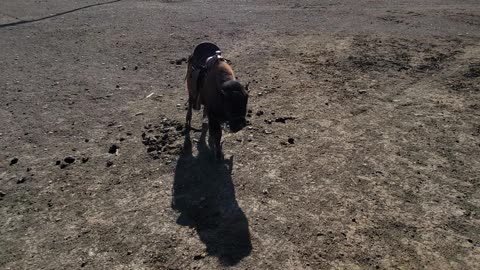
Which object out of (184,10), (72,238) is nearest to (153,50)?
(184,10)

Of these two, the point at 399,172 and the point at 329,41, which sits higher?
the point at 329,41

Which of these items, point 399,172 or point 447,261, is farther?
point 399,172

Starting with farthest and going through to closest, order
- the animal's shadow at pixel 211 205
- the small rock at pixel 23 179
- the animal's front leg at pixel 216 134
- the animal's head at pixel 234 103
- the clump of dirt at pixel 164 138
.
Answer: the clump of dirt at pixel 164 138 < the animal's front leg at pixel 216 134 < the small rock at pixel 23 179 < the animal's head at pixel 234 103 < the animal's shadow at pixel 211 205

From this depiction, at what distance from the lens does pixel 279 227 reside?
4.92 m

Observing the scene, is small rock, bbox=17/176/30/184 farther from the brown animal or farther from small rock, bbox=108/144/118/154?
the brown animal

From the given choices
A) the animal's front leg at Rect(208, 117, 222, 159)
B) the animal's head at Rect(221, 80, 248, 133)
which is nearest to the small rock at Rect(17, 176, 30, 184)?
the animal's front leg at Rect(208, 117, 222, 159)

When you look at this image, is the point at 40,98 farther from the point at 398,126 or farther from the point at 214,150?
the point at 398,126

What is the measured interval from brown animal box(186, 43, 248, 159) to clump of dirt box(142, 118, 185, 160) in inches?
10.5

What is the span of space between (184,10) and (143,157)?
9.68 m

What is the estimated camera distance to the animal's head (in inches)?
212

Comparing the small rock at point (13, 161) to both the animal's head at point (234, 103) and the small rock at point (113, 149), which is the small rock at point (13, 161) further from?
the animal's head at point (234, 103)

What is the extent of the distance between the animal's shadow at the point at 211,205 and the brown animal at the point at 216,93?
34cm

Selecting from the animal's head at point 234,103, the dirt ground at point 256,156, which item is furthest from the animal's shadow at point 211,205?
the animal's head at point 234,103

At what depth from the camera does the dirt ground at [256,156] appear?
4.66 m
